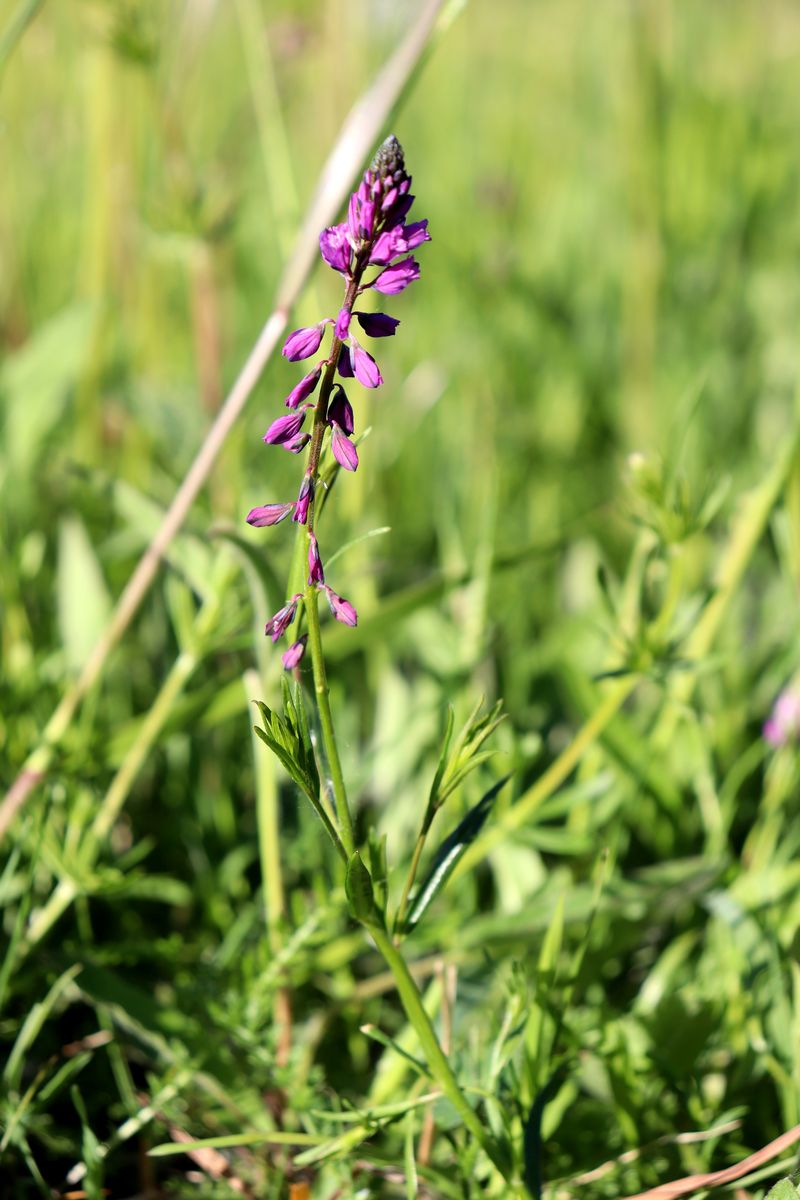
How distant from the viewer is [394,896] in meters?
1.27

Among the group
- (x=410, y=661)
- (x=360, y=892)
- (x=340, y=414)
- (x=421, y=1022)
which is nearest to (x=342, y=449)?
(x=340, y=414)

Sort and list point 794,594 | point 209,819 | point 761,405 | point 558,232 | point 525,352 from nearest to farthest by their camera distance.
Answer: point 209,819 → point 794,594 → point 761,405 → point 525,352 → point 558,232

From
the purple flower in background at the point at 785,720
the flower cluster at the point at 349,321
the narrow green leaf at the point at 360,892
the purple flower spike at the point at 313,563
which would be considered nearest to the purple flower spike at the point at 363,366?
the flower cluster at the point at 349,321

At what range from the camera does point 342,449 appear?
26.2 inches

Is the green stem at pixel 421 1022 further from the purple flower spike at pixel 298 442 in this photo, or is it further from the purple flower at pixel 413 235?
the purple flower at pixel 413 235

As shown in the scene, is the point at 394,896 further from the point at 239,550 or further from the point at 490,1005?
the point at 239,550

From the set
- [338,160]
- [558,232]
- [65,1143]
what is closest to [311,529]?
[338,160]

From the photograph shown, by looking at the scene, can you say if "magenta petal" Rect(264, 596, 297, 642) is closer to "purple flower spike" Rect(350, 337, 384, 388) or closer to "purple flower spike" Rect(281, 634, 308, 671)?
"purple flower spike" Rect(281, 634, 308, 671)

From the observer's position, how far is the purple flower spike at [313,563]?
66 cm

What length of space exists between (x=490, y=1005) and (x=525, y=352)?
189 centimetres

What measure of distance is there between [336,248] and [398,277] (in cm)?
4

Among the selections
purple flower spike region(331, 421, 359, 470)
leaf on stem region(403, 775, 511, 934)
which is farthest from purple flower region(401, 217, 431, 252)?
leaf on stem region(403, 775, 511, 934)

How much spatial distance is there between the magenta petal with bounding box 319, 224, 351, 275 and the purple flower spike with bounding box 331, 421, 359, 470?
0.31 feet

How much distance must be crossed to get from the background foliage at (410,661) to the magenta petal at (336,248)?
0.41 m
